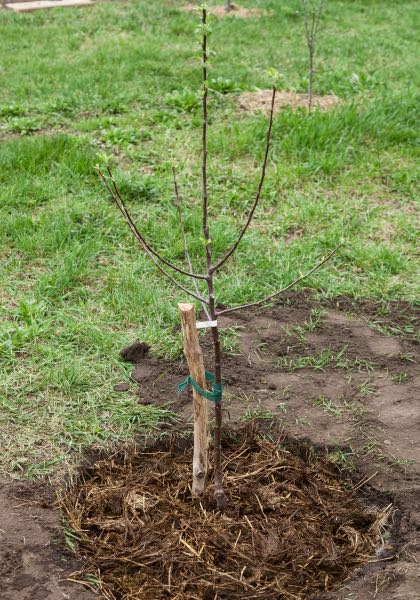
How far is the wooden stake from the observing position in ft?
10.3

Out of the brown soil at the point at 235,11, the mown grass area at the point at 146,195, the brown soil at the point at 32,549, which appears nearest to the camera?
the brown soil at the point at 32,549

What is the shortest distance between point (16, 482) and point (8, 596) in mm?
615

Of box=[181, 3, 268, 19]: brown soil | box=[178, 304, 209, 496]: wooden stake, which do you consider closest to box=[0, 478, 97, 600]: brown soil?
box=[178, 304, 209, 496]: wooden stake

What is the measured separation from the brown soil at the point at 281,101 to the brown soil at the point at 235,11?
3.32 m

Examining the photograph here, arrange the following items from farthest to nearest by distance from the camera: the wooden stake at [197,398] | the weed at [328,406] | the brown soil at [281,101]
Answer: the brown soil at [281,101] < the weed at [328,406] < the wooden stake at [197,398]

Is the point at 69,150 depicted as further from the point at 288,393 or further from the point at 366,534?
the point at 366,534

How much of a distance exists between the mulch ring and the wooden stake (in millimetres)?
117

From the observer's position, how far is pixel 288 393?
4090 millimetres

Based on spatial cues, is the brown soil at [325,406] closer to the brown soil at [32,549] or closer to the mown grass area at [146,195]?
the brown soil at [32,549]

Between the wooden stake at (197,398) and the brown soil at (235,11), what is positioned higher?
the wooden stake at (197,398)

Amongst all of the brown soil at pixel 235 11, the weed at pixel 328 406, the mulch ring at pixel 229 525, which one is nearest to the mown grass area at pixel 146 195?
the mulch ring at pixel 229 525

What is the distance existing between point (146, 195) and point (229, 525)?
3.12 meters

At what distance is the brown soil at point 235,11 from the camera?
10719mm

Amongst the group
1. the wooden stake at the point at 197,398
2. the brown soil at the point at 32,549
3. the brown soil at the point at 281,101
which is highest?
the wooden stake at the point at 197,398
